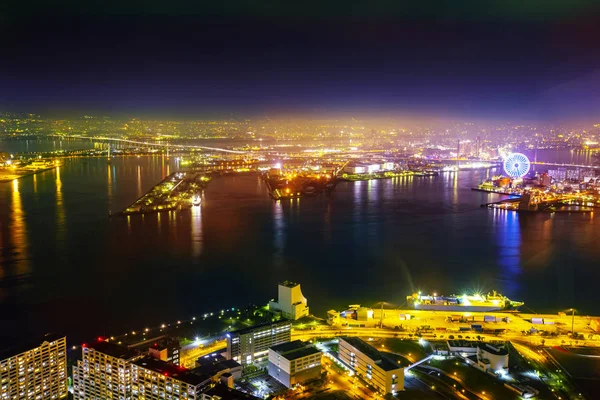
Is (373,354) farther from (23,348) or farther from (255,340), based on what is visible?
(23,348)

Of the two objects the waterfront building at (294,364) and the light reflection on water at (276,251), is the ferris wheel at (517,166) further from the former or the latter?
the waterfront building at (294,364)

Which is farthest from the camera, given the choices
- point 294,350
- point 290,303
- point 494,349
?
point 290,303

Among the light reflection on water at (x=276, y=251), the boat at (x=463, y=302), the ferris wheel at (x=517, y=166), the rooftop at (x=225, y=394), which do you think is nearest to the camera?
the rooftop at (x=225, y=394)

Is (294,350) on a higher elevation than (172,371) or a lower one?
lower

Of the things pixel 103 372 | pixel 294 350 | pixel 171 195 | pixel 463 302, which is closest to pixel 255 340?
pixel 294 350

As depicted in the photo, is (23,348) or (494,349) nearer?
(23,348)

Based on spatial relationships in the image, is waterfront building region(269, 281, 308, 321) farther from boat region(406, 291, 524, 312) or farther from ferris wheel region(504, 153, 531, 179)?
ferris wheel region(504, 153, 531, 179)

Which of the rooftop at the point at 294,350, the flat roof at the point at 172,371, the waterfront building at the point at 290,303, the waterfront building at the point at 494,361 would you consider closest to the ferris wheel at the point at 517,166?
the waterfront building at the point at 290,303
